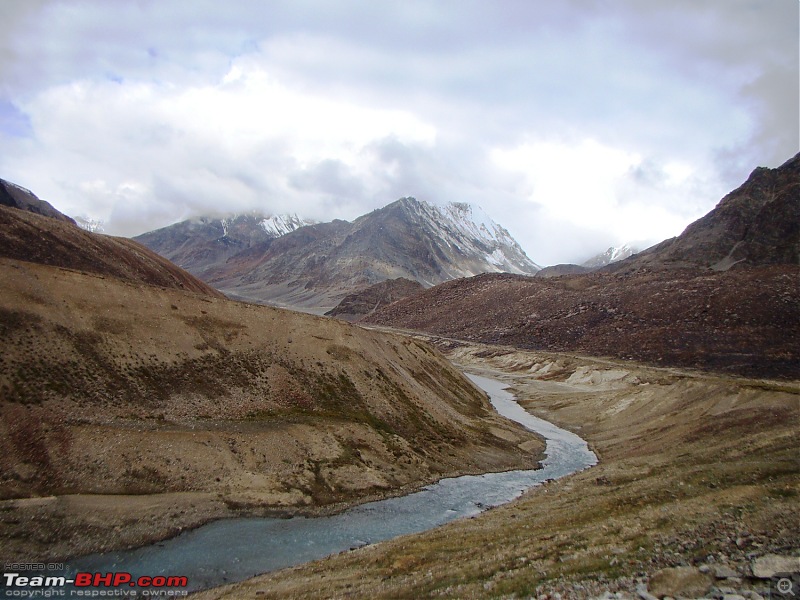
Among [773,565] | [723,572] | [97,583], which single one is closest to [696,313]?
[773,565]

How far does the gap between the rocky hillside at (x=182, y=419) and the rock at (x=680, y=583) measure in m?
25.9

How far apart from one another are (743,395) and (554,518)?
4205cm

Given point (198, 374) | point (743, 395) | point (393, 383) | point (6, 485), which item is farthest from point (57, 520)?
point (743, 395)

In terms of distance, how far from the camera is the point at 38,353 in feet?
127

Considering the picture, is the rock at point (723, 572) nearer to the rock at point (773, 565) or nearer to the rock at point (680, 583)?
the rock at point (680, 583)

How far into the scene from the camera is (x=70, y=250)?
7919 centimetres

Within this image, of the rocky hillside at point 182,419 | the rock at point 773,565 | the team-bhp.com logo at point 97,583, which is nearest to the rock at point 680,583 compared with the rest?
the rock at point 773,565

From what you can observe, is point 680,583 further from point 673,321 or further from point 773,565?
point 673,321

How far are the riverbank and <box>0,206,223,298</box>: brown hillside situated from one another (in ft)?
178

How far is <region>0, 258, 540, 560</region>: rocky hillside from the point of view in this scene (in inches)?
1241

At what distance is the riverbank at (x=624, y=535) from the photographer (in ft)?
58.8

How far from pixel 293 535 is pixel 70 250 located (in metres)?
67.6

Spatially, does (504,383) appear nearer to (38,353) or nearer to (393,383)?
(393,383)

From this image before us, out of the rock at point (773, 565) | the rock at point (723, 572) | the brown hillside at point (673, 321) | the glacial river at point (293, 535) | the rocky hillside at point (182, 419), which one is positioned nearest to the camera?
the rock at point (773, 565)
